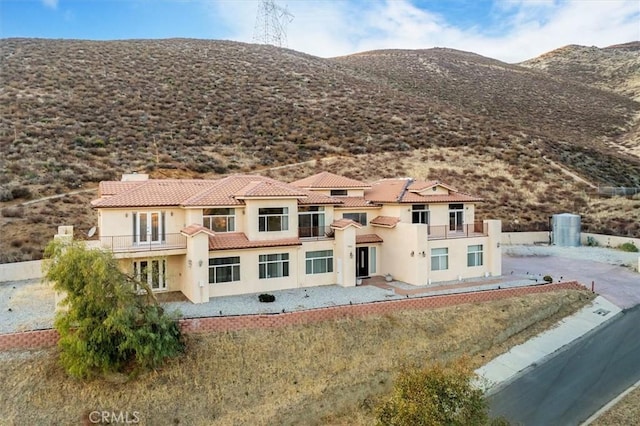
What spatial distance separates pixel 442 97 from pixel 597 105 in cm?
3462

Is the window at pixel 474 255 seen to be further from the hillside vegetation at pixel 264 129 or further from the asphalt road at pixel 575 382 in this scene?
the hillside vegetation at pixel 264 129

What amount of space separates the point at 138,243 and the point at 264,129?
125ft

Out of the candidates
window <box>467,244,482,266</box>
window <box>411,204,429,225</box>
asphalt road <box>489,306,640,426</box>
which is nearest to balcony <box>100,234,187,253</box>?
window <box>411,204,429,225</box>

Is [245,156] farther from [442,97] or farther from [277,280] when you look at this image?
[442,97]

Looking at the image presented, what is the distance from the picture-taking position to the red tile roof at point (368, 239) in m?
26.9

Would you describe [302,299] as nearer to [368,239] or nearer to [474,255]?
[368,239]

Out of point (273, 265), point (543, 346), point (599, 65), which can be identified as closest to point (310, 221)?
point (273, 265)

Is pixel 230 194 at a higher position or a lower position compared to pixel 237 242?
higher

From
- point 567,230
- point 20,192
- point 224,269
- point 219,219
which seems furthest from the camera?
point 567,230

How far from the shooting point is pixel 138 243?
22219 mm

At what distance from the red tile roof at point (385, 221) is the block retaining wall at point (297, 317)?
18.8 ft

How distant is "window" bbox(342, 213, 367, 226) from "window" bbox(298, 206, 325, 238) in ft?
7.78

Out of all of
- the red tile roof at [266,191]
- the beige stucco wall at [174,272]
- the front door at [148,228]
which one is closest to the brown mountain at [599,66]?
the red tile roof at [266,191]

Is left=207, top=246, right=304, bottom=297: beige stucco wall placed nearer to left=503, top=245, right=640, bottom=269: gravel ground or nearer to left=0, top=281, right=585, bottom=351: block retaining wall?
left=0, top=281, right=585, bottom=351: block retaining wall
